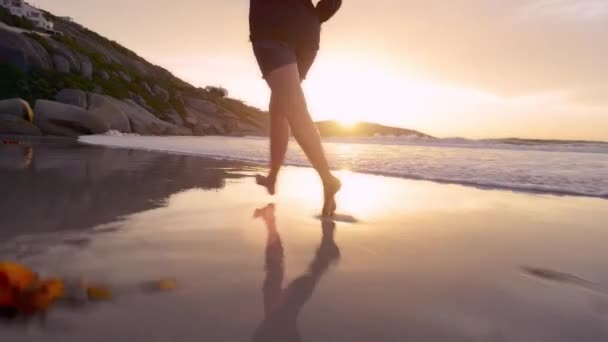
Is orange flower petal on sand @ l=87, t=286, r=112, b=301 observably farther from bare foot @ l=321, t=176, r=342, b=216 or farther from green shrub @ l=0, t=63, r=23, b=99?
green shrub @ l=0, t=63, r=23, b=99

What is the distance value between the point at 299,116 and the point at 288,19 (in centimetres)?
58

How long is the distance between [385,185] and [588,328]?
2.97 m

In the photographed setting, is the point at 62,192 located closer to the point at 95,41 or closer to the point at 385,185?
the point at 385,185

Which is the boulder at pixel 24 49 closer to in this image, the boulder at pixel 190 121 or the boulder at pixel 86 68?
the boulder at pixel 86 68

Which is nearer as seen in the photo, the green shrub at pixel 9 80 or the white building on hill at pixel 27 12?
the green shrub at pixel 9 80

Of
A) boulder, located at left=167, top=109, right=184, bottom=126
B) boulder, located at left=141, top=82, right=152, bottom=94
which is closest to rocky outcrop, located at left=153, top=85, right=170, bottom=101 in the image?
boulder, located at left=141, top=82, right=152, bottom=94

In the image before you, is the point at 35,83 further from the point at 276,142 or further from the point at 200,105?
the point at 276,142

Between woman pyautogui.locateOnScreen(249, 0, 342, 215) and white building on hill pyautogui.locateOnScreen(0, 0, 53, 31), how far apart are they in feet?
193

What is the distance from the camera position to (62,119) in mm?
19438

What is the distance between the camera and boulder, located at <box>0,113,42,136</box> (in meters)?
16.1

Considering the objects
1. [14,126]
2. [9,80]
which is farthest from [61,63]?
[14,126]

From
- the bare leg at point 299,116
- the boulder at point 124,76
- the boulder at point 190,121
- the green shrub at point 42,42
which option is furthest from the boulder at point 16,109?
the boulder at point 124,76

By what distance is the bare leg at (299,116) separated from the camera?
93.7 inches

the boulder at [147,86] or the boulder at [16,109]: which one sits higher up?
the boulder at [147,86]
